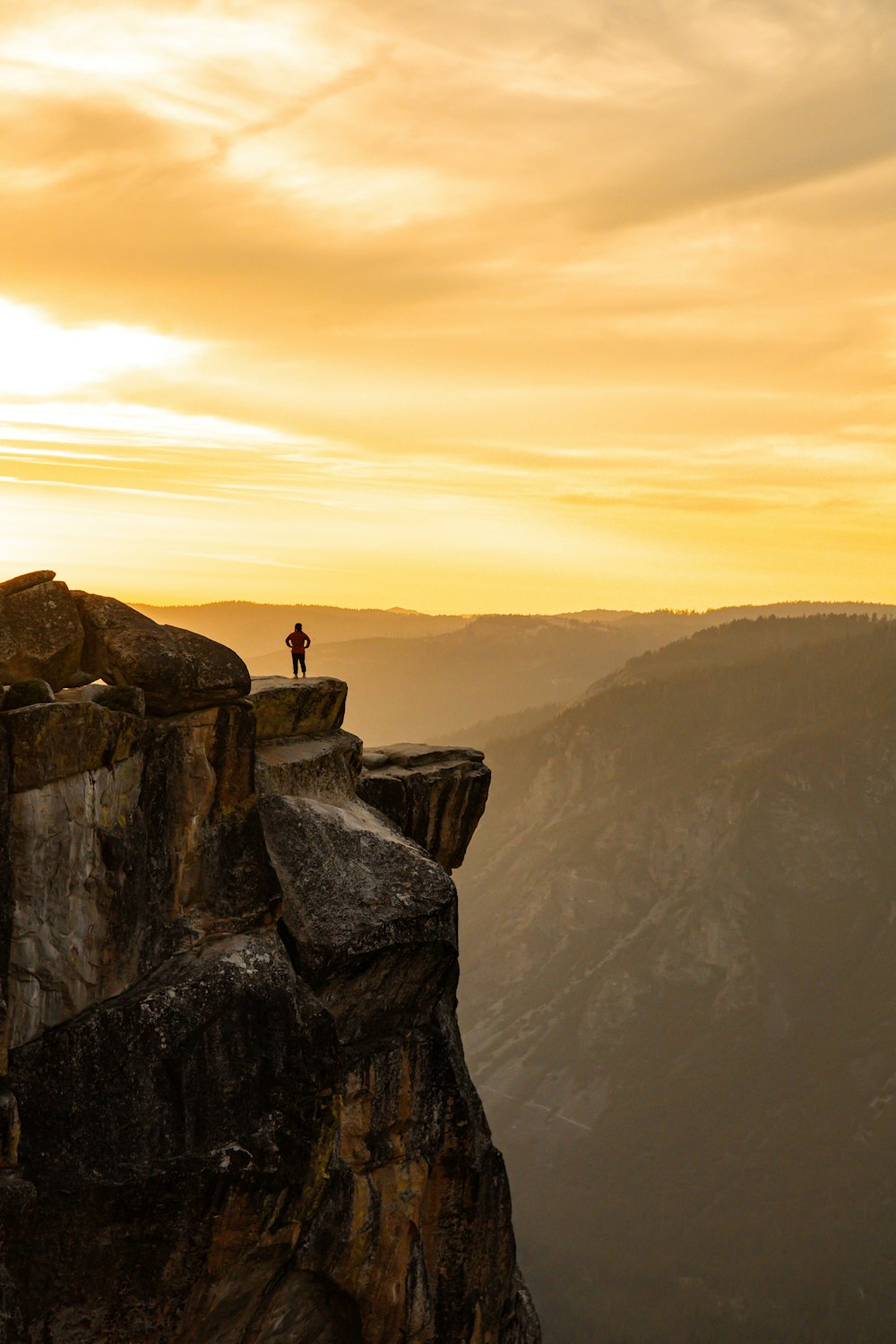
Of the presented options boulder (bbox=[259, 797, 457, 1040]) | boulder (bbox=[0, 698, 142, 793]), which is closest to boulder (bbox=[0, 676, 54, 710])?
boulder (bbox=[0, 698, 142, 793])

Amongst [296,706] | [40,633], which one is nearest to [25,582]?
[40,633]

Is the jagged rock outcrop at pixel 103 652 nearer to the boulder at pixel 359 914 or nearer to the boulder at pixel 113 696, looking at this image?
the boulder at pixel 113 696

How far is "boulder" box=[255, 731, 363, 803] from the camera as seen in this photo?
121ft

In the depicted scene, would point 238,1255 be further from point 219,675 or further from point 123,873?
point 219,675

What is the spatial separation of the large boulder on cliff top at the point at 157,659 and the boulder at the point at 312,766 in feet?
11.1

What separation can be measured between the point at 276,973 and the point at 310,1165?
5.02 m

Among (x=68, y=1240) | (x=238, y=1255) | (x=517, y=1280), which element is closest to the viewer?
(x=68, y=1240)

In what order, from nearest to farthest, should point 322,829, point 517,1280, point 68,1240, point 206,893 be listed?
point 68,1240, point 206,893, point 322,829, point 517,1280

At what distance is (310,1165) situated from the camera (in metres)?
31.6

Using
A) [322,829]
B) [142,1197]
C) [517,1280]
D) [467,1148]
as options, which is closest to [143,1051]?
[142,1197]

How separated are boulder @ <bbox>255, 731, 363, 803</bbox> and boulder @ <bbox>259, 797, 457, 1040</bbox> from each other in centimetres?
83

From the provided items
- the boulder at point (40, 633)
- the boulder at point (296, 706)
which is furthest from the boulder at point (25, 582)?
the boulder at point (296, 706)

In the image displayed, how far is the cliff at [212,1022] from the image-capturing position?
93.4 feet

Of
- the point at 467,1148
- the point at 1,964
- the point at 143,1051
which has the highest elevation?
the point at 1,964
